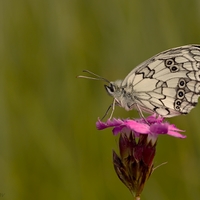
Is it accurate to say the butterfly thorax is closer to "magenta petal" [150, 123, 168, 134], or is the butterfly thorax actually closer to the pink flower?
the pink flower

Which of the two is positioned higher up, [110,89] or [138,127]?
[110,89]

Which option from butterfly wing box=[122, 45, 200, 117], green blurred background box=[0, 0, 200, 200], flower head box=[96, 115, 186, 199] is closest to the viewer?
flower head box=[96, 115, 186, 199]

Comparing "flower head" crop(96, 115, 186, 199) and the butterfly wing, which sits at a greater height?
the butterfly wing

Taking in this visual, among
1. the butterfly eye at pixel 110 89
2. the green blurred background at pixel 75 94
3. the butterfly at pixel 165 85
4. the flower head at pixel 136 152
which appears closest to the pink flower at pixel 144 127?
the flower head at pixel 136 152

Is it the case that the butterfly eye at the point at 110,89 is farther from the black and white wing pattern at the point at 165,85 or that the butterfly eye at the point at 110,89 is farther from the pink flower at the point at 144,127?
the pink flower at the point at 144,127

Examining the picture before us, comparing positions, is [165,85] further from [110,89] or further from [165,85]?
[110,89]

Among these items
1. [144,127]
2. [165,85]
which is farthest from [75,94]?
[144,127]

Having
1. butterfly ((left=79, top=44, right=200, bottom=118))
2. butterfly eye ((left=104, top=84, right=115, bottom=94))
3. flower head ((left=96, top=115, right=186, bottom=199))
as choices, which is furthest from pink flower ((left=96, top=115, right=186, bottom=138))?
butterfly eye ((left=104, top=84, right=115, bottom=94))

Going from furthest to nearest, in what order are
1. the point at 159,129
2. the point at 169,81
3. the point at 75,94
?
the point at 75,94 → the point at 169,81 → the point at 159,129
